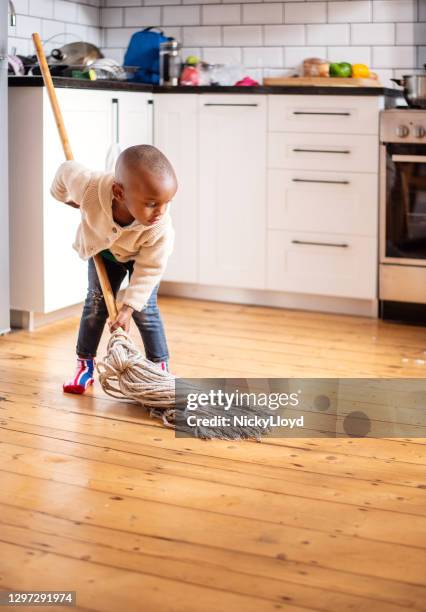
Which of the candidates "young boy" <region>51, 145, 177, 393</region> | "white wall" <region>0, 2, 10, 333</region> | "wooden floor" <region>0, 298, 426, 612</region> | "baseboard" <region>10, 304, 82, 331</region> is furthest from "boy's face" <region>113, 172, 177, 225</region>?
"baseboard" <region>10, 304, 82, 331</region>

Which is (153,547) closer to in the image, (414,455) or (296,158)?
(414,455)

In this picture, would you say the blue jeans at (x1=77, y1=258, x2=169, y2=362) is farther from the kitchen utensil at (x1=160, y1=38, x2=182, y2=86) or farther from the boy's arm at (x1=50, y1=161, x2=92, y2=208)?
the kitchen utensil at (x1=160, y1=38, x2=182, y2=86)

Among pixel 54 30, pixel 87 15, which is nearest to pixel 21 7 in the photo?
pixel 54 30

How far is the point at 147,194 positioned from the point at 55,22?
241 cm

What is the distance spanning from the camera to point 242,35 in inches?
178

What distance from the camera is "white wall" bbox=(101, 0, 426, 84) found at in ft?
13.9

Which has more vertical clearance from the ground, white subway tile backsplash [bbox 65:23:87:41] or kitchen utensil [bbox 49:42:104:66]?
white subway tile backsplash [bbox 65:23:87:41]

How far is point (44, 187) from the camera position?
3.47 meters

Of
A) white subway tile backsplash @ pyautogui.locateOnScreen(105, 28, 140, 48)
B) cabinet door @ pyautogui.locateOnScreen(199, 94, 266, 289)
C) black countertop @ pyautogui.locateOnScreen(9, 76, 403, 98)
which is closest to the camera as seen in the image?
black countertop @ pyautogui.locateOnScreen(9, 76, 403, 98)

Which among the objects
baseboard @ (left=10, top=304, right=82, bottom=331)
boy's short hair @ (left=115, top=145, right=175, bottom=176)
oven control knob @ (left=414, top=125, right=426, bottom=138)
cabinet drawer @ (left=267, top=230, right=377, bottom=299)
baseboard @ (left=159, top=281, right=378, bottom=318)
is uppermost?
oven control knob @ (left=414, top=125, right=426, bottom=138)

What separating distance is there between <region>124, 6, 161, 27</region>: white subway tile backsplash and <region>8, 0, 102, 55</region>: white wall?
0.18 m

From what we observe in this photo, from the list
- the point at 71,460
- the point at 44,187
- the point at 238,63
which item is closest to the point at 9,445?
the point at 71,460

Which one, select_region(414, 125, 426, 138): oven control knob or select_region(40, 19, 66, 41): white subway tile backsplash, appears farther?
select_region(40, 19, 66, 41): white subway tile backsplash

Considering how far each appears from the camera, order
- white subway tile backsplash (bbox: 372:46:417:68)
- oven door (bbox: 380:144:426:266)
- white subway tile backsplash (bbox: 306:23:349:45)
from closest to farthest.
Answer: oven door (bbox: 380:144:426:266) → white subway tile backsplash (bbox: 372:46:417:68) → white subway tile backsplash (bbox: 306:23:349:45)
